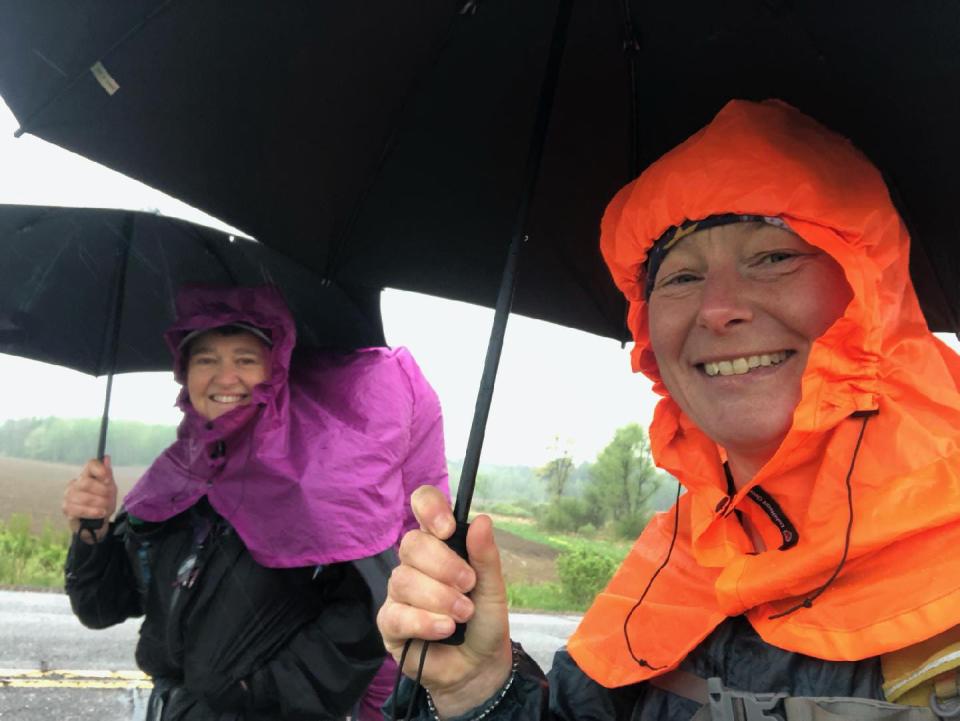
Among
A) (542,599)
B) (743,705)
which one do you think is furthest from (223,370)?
(542,599)

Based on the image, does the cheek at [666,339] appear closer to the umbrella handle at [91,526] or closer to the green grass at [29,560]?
the umbrella handle at [91,526]

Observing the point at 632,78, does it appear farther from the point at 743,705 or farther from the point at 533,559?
the point at 533,559

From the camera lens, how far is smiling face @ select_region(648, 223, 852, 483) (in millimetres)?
1498

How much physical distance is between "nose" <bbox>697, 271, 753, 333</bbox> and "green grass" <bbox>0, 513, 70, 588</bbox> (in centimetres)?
720

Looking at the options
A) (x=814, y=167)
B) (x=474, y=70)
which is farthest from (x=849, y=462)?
(x=474, y=70)

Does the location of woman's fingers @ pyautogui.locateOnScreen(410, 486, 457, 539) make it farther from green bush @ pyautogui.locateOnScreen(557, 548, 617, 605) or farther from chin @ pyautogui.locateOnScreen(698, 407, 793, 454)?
green bush @ pyautogui.locateOnScreen(557, 548, 617, 605)

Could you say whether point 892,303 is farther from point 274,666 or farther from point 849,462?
point 274,666

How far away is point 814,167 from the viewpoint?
4.91 feet

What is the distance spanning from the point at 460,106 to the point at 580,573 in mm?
11638

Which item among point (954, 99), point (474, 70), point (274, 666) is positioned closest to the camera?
point (954, 99)

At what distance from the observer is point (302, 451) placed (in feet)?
7.97

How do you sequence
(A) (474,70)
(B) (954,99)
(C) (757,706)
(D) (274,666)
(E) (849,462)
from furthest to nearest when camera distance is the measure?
(D) (274,666), (A) (474,70), (B) (954,99), (E) (849,462), (C) (757,706)

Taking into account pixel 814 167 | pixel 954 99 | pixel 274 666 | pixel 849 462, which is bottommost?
pixel 274 666

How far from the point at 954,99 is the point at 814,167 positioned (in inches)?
10.7
